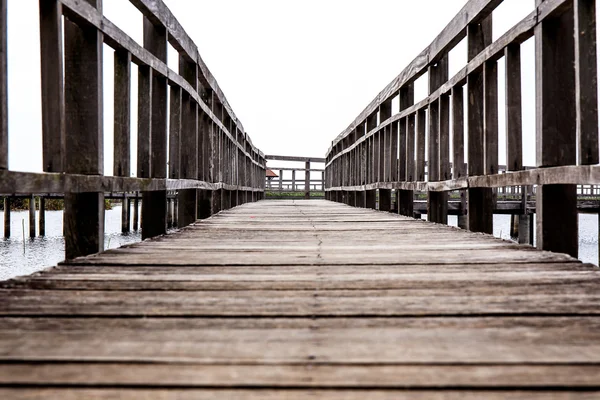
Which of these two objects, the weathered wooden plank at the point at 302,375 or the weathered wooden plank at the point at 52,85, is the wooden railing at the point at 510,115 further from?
the weathered wooden plank at the point at 52,85

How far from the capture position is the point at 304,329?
4.24 feet

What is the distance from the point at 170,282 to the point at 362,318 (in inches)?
28.9

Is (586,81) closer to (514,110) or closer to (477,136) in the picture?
(514,110)

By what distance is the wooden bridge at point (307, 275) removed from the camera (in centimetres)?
102

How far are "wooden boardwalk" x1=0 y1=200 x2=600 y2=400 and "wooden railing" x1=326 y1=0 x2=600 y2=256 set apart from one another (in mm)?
345

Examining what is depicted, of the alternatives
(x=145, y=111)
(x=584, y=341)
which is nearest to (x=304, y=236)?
(x=145, y=111)

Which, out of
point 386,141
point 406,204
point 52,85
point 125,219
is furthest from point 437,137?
point 125,219

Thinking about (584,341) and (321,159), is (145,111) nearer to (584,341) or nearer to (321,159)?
(584,341)

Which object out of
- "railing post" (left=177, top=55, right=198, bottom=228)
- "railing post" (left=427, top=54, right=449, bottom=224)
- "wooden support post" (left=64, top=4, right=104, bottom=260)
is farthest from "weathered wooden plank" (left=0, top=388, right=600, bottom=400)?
"railing post" (left=177, top=55, right=198, bottom=228)

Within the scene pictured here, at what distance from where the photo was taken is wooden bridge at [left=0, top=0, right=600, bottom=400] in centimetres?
102

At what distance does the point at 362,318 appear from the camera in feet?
4.58

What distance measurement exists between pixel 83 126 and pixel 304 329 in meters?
1.55

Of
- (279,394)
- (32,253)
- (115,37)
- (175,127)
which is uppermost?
(115,37)

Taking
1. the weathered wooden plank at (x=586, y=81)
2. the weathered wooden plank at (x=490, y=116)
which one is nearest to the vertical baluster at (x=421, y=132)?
the weathered wooden plank at (x=490, y=116)
